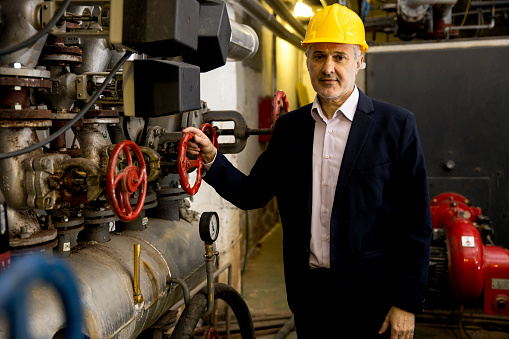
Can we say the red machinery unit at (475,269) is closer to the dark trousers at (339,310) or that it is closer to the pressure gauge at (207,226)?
the dark trousers at (339,310)

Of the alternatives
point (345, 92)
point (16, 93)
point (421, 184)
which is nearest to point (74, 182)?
point (16, 93)

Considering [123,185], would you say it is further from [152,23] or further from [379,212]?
[379,212]

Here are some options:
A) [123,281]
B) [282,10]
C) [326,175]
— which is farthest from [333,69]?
[282,10]

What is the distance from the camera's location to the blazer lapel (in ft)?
4.82

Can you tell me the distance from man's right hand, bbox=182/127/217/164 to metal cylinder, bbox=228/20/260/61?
488mm

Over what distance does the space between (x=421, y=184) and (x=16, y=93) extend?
3.54 feet

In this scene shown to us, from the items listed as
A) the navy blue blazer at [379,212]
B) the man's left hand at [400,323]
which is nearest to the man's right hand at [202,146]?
the navy blue blazer at [379,212]

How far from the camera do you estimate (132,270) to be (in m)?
1.41

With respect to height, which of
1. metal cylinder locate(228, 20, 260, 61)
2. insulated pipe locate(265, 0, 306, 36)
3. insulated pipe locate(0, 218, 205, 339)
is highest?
insulated pipe locate(265, 0, 306, 36)

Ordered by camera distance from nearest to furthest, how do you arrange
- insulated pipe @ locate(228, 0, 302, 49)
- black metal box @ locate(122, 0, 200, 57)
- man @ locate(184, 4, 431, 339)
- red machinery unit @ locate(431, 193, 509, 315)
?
black metal box @ locate(122, 0, 200, 57) < man @ locate(184, 4, 431, 339) < red machinery unit @ locate(431, 193, 509, 315) < insulated pipe @ locate(228, 0, 302, 49)

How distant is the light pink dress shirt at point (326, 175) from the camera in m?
1.51

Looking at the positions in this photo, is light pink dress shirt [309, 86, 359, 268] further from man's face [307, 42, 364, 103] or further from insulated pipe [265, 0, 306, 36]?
insulated pipe [265, 0, 306, 36]

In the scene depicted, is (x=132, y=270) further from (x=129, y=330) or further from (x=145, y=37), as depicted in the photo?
(x=145, y=37)

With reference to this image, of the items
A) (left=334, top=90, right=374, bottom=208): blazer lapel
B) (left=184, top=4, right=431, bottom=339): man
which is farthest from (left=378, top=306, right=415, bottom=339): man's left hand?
(left=334, top=90, right=374, bottom=208): blazer lapel
